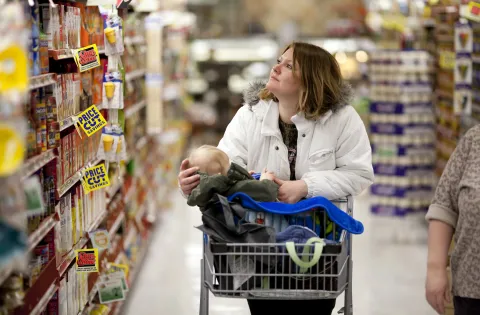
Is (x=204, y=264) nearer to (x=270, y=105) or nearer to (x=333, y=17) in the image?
(x=270, y=105)

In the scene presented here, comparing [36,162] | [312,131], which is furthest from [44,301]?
[312,131]

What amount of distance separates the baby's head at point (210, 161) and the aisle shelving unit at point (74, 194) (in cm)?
63

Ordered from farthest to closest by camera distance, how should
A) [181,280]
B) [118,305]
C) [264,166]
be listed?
1. [181,280]
2. [118,305]
3. [264,166]

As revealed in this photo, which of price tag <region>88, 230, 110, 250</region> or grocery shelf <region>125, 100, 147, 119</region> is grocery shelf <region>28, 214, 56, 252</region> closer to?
price tag <region>88, 230, 110, 250</region>

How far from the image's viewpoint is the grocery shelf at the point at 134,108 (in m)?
6.48

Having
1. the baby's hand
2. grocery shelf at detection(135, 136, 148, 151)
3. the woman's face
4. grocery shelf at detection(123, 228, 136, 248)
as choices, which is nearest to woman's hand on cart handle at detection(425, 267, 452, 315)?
the baby's hand

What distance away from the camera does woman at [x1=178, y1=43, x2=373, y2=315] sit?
3.61 meters

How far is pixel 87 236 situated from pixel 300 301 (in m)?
1.58

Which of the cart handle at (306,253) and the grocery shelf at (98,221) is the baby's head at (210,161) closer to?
the cart handle at (306,253)

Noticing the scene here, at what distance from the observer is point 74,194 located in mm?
4363

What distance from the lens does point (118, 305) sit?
223 inches

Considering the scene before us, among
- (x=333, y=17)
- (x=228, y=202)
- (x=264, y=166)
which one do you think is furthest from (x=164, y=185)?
(x=333, y=17)

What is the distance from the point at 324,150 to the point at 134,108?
138 inches

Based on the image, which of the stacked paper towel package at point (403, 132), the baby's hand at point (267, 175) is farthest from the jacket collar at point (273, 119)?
the stacked paper towel package at point (403, 132)
